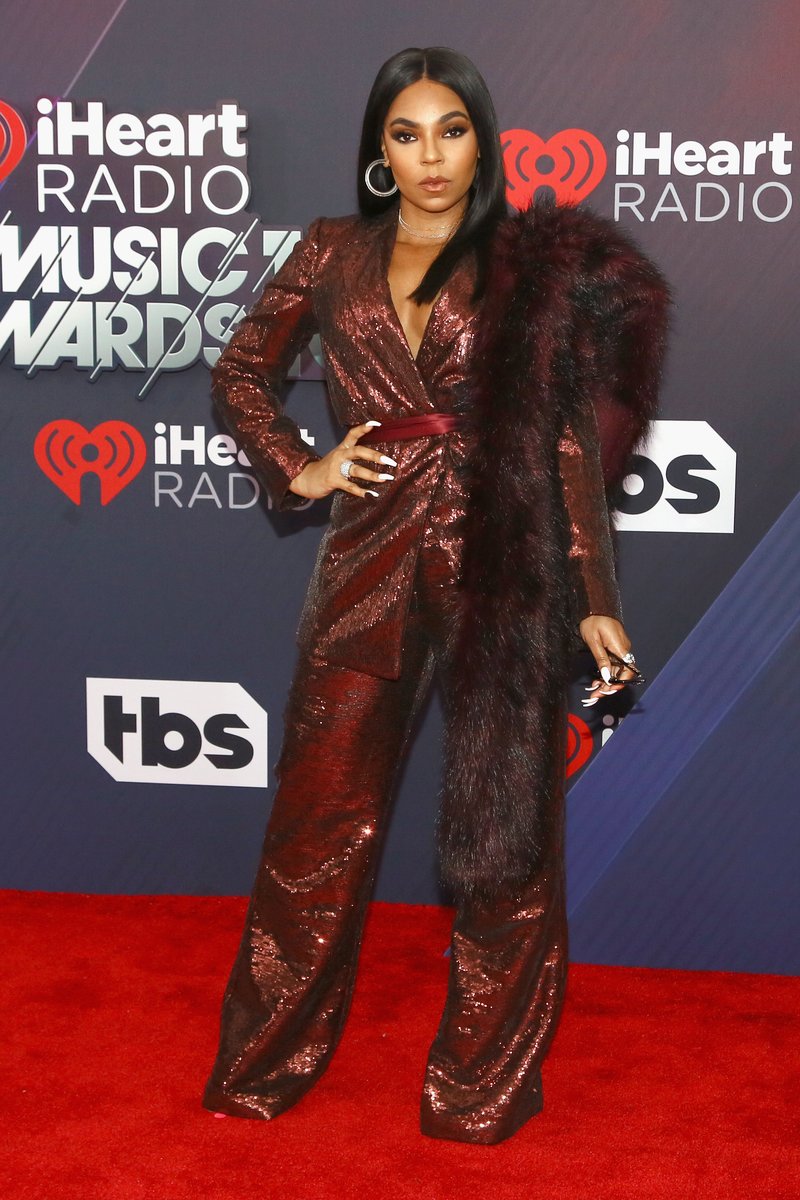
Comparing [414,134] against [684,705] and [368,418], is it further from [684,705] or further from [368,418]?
[684,705]

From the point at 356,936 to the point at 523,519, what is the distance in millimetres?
800

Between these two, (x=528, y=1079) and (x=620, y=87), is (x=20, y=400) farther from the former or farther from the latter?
(x=528, y=1079)

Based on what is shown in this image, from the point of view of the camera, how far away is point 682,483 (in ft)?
10.3

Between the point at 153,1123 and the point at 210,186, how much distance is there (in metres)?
1.93

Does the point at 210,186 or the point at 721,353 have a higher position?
the point at 210,186

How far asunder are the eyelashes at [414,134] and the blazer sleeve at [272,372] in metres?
0.23

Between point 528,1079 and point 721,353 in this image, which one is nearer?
point 528,1079

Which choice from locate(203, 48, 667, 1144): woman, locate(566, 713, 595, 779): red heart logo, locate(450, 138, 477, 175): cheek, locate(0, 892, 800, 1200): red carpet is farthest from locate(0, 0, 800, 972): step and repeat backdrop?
locate(450, 138, 477, 175): cheek

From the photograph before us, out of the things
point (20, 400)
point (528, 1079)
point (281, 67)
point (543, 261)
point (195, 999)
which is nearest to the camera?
point (543, 261)

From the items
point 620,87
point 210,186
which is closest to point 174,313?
point 210,186

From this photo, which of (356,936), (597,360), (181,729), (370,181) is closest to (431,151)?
(370,181)

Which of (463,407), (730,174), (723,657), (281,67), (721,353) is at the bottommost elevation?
(723,657)

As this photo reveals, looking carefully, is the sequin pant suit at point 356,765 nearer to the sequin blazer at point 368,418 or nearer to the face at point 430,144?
the sequin blazer at point 368,418

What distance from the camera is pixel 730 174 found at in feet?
9.91
